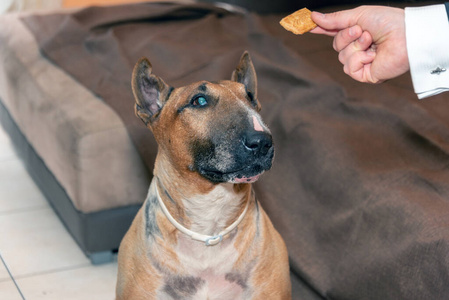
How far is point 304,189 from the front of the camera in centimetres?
252

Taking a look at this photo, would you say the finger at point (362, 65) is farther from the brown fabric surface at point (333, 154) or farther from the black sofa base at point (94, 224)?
the black sofa base at point (94, 224)

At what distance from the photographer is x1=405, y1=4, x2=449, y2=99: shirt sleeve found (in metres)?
1.79

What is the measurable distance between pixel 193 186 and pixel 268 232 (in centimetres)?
28

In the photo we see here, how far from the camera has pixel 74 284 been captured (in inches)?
107

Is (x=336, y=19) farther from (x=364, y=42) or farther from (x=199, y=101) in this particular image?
(x=199, y=101)

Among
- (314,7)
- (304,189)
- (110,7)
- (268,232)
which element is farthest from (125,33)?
(268,232)

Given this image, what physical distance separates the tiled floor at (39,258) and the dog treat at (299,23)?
1.32 m

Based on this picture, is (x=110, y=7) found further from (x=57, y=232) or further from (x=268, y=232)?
(x=268, y=232)

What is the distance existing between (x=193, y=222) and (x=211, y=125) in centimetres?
29

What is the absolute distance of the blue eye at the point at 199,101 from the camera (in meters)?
1.76

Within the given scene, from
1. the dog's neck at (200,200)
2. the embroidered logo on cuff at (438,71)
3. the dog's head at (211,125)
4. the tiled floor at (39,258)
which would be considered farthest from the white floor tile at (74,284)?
the embroidered logo on cuff at (438,71)

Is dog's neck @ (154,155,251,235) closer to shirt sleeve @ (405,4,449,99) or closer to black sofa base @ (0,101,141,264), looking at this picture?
shirt sleeve @ (405,4,449,99)

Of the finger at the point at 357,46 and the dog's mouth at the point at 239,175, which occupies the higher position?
the finger at the point at 357,46

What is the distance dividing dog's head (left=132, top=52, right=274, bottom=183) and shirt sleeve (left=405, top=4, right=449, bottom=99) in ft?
1.41
